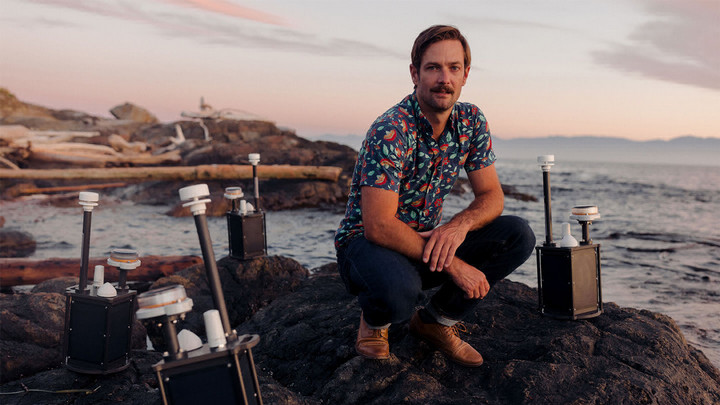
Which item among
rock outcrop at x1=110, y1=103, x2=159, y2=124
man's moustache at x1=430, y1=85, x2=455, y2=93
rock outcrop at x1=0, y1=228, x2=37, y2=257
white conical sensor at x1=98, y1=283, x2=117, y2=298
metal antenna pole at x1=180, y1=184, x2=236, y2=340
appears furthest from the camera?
rock outcrop at x1=110, y1=103, x2=159, y2=124

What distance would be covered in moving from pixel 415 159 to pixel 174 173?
12.3 m

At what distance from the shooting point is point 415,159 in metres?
3.07

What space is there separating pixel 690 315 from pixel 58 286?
289 inches

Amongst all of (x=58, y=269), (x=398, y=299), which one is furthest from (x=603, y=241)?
(x=58, y=269)

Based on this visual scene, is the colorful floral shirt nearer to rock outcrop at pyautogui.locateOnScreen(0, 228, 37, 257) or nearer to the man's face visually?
the man's face

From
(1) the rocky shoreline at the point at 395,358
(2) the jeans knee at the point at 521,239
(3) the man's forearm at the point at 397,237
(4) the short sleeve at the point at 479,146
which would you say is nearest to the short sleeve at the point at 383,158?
(3) the man's forearm at the point at 397,237

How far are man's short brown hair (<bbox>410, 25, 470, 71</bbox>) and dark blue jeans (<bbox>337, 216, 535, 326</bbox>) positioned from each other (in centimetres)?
109

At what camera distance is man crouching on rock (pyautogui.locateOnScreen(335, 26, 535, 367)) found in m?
2.83

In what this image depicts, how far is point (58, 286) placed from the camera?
213 inches

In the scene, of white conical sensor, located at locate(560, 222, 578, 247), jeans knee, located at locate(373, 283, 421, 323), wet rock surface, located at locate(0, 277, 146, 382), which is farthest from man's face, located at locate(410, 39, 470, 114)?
wet rock surface, located at locate(0, 277, 146, 382)

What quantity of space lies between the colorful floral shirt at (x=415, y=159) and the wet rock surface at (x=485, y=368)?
80cm

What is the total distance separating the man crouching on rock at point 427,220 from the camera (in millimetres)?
2828

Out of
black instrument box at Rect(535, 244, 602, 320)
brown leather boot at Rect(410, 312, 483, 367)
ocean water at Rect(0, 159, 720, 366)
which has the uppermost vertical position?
black instrument box at Rect(535, 244, 602, 320)

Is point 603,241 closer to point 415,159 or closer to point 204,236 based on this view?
point 415,159
